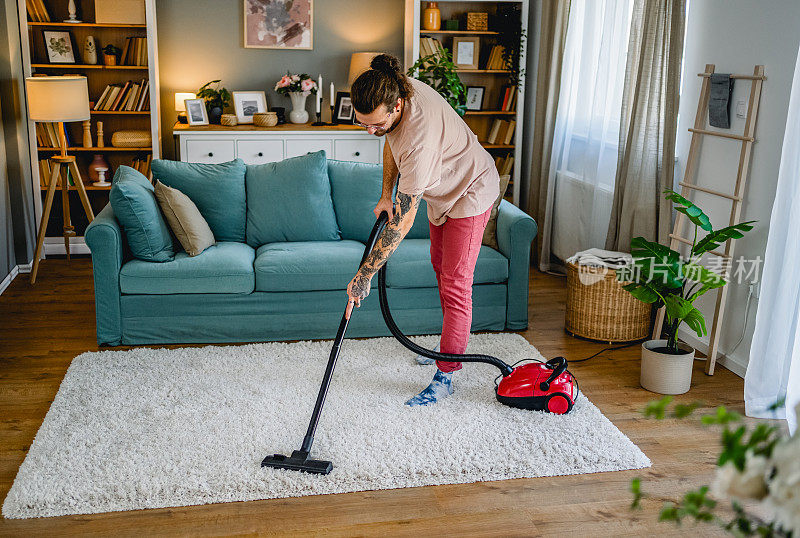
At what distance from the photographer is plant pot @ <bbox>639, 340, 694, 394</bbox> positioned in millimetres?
3299

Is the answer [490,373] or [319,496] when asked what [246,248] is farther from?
[319,496]

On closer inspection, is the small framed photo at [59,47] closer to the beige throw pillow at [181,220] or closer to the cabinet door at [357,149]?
the cabinet door at [357,149]

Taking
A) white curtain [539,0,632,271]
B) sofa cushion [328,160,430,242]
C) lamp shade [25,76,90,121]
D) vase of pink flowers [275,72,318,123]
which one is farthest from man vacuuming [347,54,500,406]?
vase of pink flowers [275,72,318,123]

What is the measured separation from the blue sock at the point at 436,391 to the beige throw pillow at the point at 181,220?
142 centimetres

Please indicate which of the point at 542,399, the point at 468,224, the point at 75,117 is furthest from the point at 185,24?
the point at 542,399

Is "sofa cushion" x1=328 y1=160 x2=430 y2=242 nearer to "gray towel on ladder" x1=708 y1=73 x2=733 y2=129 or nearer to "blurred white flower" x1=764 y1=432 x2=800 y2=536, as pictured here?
"gray towel on ladder" x1=708 y1=73 x2=733 y2=129

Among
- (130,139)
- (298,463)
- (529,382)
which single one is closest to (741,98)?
(529,382)

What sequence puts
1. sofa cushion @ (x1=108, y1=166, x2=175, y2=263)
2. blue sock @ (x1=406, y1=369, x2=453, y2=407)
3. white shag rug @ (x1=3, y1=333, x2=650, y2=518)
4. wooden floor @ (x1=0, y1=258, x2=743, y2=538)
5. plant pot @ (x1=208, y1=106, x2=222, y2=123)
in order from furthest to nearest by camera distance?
plant pot @ (x1=208, y1=106, x2=222, y2=123), sofa cushion @ (x1=108, y1=166, x2=175, y2=263), blue sock @ (x1=406, y1=369, x2=453, y2=407), white shag rug @ (x1=3, y1=333, x2=650, y2=518), wooden floor @ (x1=0, y1=258, x2=743, y2=538)

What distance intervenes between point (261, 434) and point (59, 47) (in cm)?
385

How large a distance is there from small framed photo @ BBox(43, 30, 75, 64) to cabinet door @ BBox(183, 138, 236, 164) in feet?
3.39

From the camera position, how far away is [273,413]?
3.02m

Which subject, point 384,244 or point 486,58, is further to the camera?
point 486,58

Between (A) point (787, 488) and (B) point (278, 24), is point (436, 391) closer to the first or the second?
(A) point (787, 488)

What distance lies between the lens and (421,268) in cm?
387
